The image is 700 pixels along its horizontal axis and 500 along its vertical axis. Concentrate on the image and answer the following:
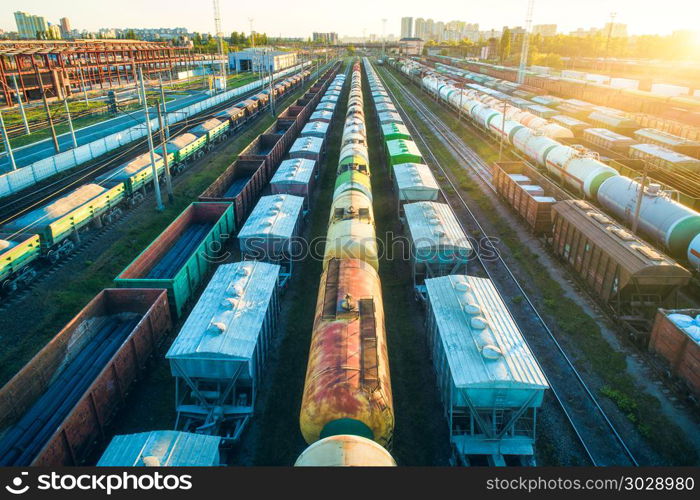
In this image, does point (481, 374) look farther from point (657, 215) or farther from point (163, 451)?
point (657, 215)

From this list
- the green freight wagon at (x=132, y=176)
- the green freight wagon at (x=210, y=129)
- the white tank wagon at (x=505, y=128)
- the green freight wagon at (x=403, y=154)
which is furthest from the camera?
the green freight wagon at (x=210, y=129)

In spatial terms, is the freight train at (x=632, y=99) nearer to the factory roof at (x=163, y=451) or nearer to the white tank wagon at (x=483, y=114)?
the white tank wagon at (x=483, y=114)

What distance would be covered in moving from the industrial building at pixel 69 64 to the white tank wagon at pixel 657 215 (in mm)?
59357

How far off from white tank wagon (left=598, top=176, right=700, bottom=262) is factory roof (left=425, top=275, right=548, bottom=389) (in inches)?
527

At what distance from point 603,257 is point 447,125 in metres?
48.4

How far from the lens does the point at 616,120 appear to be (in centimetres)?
5591

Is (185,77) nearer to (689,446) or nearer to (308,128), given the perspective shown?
(308,128)

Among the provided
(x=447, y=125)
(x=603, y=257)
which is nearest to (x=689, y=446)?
(x=603, y=257)

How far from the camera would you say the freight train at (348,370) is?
10562mm

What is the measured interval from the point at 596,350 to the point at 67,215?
2965cm

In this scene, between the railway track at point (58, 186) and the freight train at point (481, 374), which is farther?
the railway track at point (58, 186)

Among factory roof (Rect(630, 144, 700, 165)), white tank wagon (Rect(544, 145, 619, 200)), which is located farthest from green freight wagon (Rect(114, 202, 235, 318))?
factory roof (Rect(630, 144, 700, 165))

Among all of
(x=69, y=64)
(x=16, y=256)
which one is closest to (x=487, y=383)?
(x=16, y=256)

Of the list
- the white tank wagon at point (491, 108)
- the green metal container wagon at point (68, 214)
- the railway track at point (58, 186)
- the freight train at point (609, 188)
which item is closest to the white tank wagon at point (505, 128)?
the freight train at point (609, 188)
